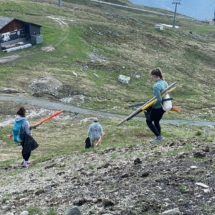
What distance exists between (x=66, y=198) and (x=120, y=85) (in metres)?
53.0

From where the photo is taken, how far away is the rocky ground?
34.4ft

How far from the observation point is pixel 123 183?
497 inches

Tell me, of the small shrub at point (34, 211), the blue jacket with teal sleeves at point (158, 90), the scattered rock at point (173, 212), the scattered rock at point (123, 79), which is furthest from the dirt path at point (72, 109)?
the scattered rock at point (173, 212)

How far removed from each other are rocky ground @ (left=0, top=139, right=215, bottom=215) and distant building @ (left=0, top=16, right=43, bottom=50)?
5318cm

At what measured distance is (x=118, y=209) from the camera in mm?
10430

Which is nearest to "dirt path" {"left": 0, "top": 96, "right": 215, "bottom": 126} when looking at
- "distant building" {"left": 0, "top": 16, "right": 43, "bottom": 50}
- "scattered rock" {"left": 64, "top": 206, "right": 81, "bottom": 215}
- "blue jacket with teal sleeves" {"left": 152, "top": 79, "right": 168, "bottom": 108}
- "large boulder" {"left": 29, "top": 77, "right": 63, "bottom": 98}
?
"large boulder" {"left": 29, "top": 77, "right": 63, "bottom": 98}


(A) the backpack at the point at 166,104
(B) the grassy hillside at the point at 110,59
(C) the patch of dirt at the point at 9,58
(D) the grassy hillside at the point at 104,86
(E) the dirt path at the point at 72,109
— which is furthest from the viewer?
(C) the patch of dirt at the point at 9,58

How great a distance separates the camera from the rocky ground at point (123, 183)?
10484 millimetres

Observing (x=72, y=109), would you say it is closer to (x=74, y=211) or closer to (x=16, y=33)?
(x=16, y=33)

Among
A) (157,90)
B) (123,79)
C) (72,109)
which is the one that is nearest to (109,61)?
(123,79)

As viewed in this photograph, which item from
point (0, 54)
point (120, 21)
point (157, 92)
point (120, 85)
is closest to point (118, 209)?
point (157, 92)

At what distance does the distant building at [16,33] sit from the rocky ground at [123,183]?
53.2 m

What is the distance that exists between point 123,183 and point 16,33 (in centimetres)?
6223

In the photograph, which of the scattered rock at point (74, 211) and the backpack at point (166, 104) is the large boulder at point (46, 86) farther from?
the scattered rock at point (74, 211)
